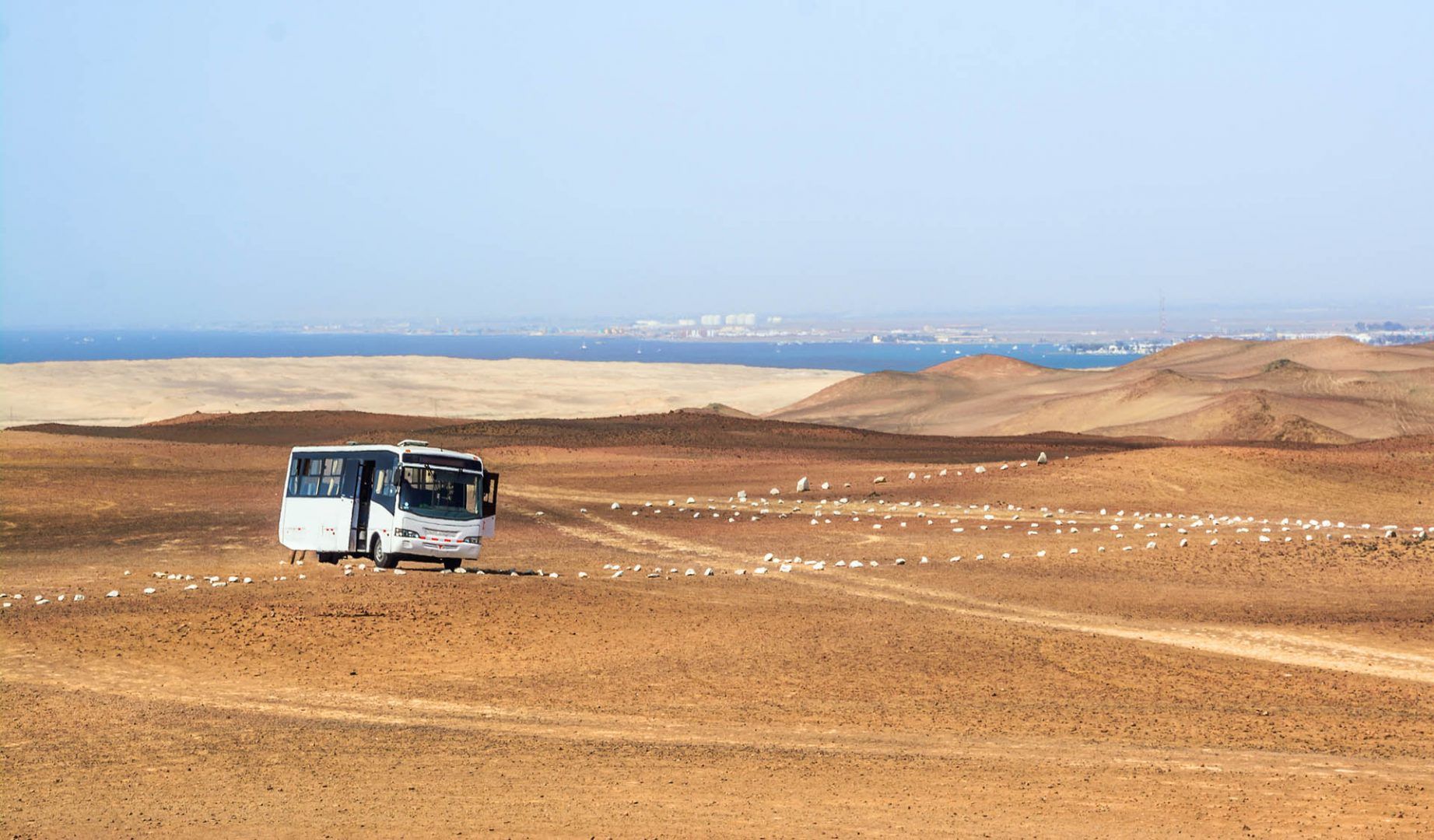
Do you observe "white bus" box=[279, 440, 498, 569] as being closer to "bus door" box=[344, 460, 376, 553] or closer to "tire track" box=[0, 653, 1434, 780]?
"bus door" box=[344, 460, 376, 553]

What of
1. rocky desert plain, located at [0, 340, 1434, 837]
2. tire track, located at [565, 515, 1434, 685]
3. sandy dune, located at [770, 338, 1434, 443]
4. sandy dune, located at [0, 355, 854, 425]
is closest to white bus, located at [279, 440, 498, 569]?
rocky desert plain, located at [0, 340, 1434, 837]

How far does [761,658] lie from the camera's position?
21.2 m

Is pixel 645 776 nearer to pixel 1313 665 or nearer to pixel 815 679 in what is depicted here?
pixel 815 679

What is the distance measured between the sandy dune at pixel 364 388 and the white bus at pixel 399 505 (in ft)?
194

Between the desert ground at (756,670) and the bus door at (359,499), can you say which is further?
the bus door at (359,499)

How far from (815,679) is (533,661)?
3.94 m

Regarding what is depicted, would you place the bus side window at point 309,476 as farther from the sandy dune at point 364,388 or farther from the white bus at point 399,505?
the sandy dune at point 364,388

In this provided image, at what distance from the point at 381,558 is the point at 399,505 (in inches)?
51.2

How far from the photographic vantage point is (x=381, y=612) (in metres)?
23.2

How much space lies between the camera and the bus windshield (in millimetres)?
29516

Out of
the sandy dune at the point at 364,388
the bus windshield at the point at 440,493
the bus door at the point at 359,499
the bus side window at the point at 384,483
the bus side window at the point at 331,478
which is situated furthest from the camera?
the sandy dune at the point at 364,388

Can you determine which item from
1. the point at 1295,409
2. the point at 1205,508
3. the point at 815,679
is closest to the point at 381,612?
the point at 815,679

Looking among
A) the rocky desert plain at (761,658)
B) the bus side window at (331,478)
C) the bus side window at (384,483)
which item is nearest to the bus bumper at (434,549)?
the bus side window at (384,483)

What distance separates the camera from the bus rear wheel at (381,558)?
2977cm
